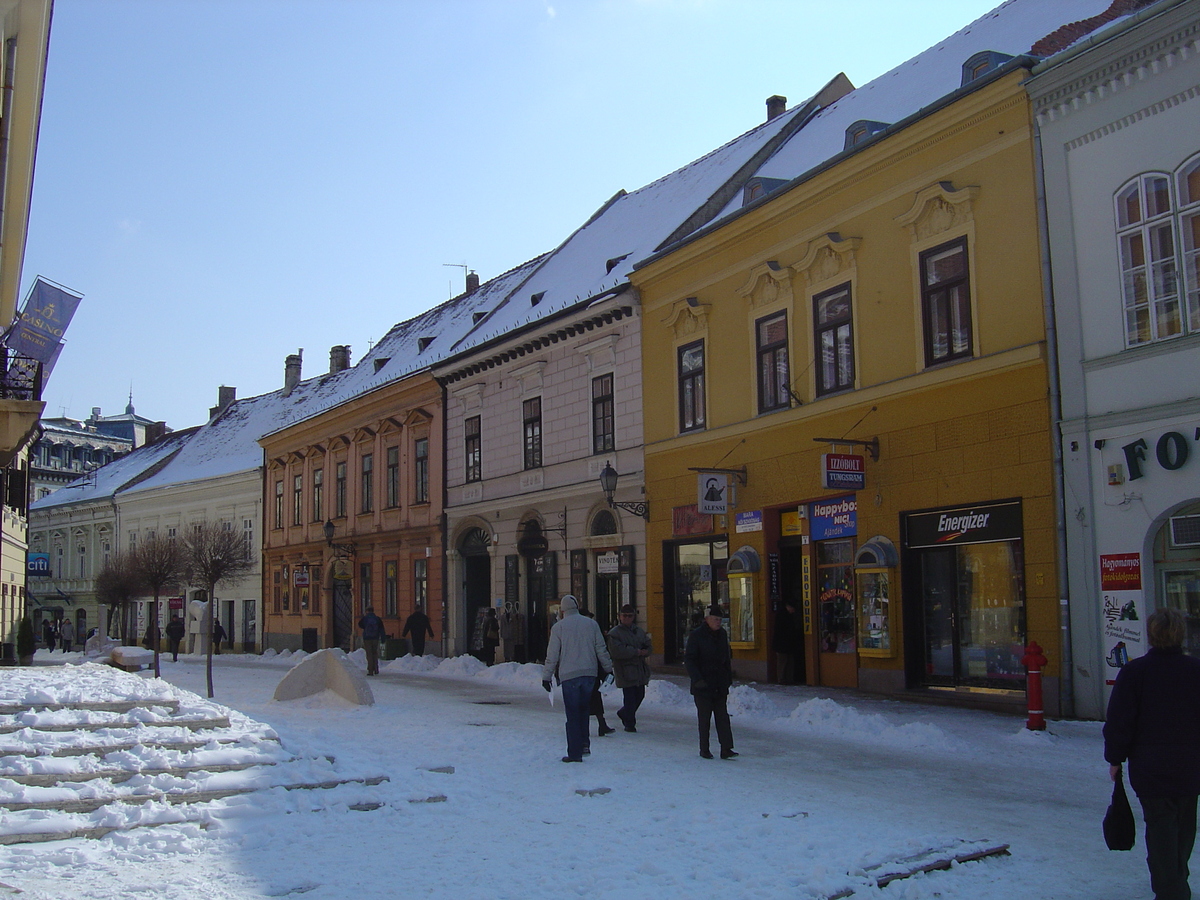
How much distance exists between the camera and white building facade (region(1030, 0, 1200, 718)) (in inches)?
531

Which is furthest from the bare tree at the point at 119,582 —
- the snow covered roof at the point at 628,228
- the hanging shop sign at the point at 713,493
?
the hanging shop sign at the point at 713,493

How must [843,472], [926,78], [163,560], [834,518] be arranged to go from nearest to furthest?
[843,472], [834,518], [926,78], [163,560]

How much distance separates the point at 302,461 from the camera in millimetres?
42469

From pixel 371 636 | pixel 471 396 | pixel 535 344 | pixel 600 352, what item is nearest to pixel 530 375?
pixel 535 344

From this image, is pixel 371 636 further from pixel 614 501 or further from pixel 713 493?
pixel 713 493

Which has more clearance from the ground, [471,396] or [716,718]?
[471,396]

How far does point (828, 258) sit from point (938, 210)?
2.55 meters

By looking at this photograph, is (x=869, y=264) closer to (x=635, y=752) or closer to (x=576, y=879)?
(x=635, y=752)

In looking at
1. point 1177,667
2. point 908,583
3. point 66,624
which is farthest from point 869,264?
point 66,624

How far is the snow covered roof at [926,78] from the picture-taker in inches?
691

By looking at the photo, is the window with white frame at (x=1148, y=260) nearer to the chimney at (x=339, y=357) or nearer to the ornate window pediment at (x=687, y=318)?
the ornate window pediment at (x=687, y=318)

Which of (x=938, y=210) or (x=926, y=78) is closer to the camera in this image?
(x=938, y=210)

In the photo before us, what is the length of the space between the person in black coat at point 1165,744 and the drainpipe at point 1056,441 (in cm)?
868

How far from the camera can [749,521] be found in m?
21.0
